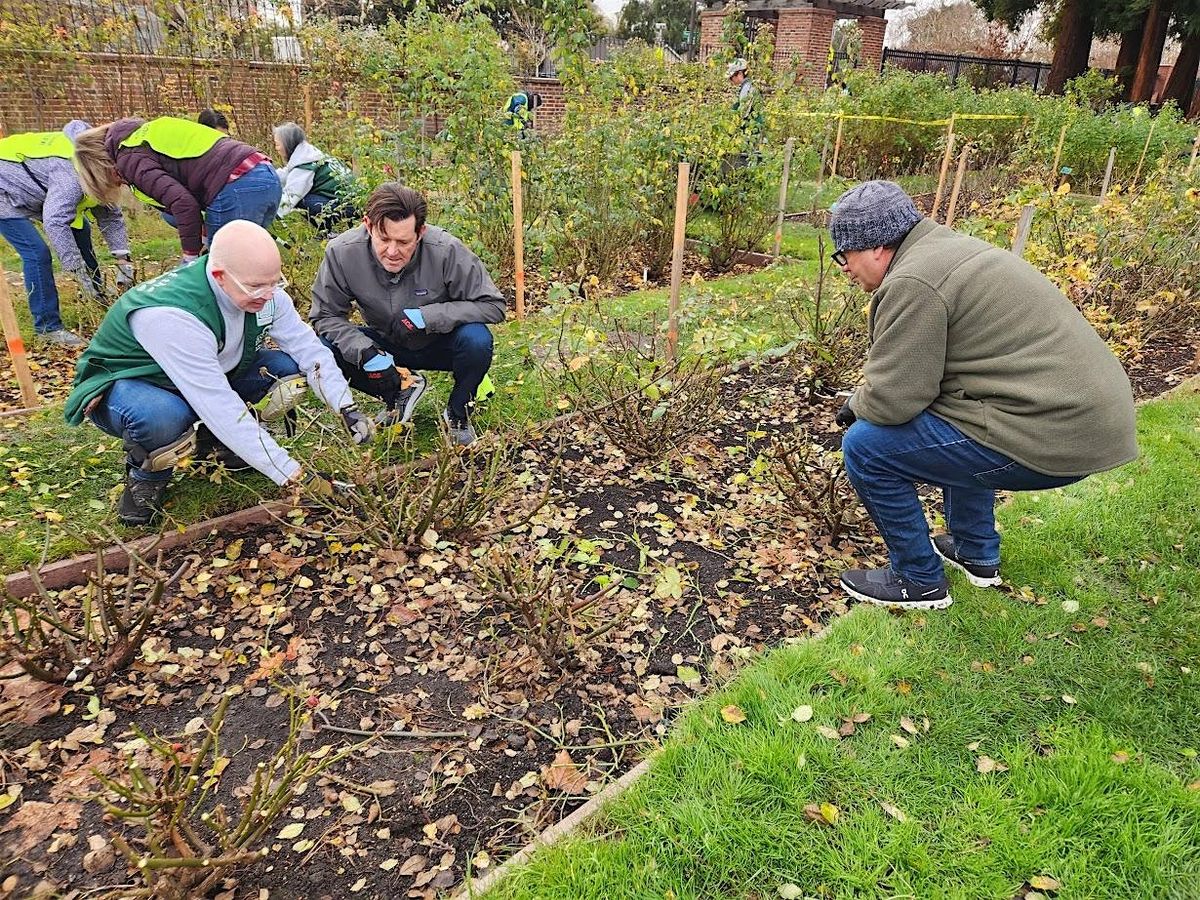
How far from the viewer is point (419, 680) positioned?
2418 millimetres

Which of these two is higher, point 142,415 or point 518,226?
point 518,226

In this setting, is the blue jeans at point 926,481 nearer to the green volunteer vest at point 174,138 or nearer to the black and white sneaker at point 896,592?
the black and white sneaker at point 896,592

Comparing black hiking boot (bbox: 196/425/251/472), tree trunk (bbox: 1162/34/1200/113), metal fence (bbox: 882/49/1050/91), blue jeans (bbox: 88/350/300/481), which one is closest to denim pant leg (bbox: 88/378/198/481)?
blue jeans (bbox: 88/350/300/481)

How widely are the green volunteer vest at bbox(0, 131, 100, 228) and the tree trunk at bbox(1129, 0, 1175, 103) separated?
80.4 feet

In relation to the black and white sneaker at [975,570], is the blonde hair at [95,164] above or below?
above

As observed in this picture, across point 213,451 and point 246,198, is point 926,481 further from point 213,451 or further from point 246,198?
point 246,198

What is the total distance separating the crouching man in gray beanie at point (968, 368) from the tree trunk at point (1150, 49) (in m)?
23.8

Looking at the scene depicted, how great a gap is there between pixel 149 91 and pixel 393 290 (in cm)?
707

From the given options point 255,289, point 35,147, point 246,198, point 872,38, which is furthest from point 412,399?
point 872,38

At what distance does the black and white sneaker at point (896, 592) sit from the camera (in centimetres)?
271

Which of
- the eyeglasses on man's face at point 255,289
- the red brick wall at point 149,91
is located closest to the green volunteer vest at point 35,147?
the eyeglasses on man's face at point 255,289

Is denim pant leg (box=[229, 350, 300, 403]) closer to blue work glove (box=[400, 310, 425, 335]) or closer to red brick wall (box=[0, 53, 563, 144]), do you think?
blue work glove (box=[400, 310, 425, 335])

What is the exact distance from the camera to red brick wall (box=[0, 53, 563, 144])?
26.3ft

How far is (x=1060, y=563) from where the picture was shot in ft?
9.85
